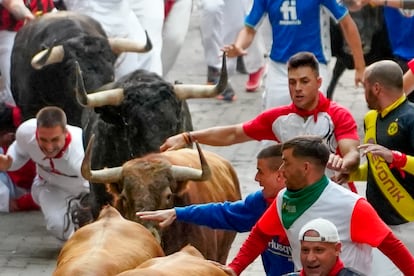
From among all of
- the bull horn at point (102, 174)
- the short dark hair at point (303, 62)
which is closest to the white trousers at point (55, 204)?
the bull horn at point (102, 174)

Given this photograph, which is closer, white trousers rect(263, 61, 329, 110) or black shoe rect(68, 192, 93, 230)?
black shoe rect(68, 192, 93, 230)

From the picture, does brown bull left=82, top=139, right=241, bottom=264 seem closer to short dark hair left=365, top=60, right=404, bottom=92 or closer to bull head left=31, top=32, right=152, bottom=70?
short dark hair left=365, top=60, right=404, bottom=92

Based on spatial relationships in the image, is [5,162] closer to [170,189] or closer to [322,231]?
[170,189]

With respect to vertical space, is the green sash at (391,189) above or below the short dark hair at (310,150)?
below

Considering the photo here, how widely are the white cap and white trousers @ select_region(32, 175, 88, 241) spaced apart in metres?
5.42

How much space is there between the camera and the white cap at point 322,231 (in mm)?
7434

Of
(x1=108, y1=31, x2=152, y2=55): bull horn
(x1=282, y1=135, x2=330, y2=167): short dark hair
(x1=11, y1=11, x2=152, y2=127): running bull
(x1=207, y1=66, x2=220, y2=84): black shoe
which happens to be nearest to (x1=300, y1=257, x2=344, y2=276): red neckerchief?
(x1=282, y1=135, x2=330, y2=167): short dark hair

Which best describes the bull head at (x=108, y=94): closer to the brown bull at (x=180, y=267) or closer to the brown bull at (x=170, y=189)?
the brown bull at (x=170, y=189)

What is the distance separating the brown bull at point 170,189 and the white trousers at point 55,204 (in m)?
→ 2.44

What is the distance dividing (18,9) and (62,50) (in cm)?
156

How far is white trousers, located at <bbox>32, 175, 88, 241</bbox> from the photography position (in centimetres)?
1274

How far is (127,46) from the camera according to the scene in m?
14.2

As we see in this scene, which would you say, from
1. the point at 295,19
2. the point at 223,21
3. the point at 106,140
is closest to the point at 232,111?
the point at 223,21

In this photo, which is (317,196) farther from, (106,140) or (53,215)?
(53,215)
